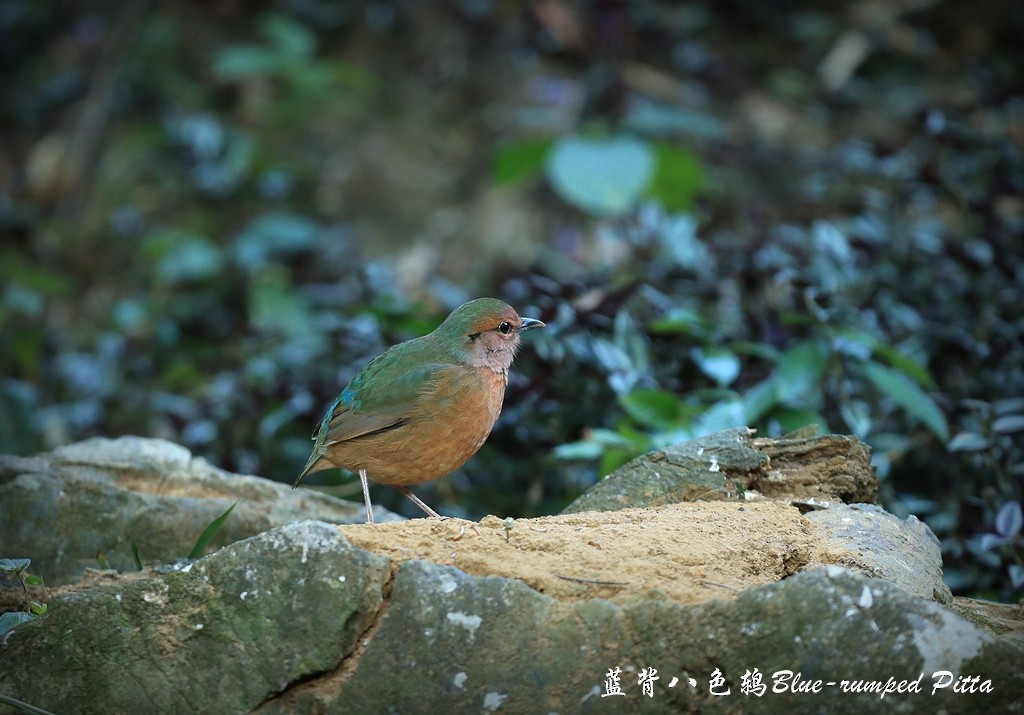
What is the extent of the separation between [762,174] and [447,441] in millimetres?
5163

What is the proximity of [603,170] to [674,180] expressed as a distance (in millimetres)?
691

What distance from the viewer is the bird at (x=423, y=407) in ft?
12.6

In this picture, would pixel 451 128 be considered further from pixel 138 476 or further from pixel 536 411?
pixel 138 476

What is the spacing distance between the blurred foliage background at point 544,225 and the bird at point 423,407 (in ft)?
1.68

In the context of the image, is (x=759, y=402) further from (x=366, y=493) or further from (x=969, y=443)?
(x=366, y=493)

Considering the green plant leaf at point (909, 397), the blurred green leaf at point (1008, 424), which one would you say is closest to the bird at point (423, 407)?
the green plant leaf at point (909, 397)

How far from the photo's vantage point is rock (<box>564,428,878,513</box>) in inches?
140

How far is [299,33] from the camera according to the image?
900cm

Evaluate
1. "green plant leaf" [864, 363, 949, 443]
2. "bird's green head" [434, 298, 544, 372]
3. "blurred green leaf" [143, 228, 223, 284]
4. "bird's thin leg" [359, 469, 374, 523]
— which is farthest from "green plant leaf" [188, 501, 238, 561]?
"blurred green leaf" [143, 228, 223, 284]

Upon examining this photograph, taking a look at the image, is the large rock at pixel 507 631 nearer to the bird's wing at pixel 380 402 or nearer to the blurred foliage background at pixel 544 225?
the bird's wing at pixel 380 402

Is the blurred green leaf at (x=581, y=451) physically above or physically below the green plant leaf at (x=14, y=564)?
below

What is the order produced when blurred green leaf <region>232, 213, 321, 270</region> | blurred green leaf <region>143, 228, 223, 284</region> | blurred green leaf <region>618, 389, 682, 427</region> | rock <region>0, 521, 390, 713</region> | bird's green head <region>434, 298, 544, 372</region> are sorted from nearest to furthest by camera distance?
rock <region>0, 521, 390, 713</region>
bird's green head <region>434, 298, 544, 372</region>
blurred green leaf <region>618, 389, 682, 427</region>
blurred green leaf <region>143, 228, 223, 284</region>
blurred green leaf <region>232, 213, 321, 270</region>

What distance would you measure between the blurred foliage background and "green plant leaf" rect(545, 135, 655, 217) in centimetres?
2

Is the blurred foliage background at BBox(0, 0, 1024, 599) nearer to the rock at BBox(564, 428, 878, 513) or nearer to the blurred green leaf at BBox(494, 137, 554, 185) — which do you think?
the blurred green leaf at BBox(494, 137, 554, 185)
